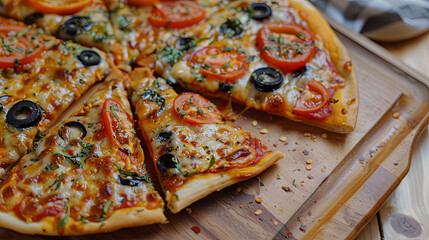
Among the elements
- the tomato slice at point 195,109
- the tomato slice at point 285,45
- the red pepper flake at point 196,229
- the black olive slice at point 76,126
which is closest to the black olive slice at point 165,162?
the tomato slice at point 195,109

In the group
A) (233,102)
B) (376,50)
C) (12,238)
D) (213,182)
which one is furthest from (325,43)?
(12,238)

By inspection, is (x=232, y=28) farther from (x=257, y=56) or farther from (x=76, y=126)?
(x=76, y=126)

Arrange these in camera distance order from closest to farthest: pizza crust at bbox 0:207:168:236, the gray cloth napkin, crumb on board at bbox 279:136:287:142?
pizza crust at bbox 0:207:168:236 → crumb on board at bbox 279:136:287:142 → the gray cloth napkin

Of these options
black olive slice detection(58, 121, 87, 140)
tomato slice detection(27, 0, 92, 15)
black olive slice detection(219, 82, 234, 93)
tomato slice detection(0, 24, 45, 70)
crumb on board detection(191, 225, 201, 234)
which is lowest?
tomato slice detection(0, 24, 45, 70)

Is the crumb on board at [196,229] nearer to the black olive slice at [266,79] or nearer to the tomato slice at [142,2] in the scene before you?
the black olive slice at [266,79]

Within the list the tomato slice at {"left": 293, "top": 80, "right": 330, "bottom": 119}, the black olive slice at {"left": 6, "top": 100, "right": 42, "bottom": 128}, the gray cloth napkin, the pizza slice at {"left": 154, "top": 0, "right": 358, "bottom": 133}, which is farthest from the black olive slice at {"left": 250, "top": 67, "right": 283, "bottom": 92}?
the black olive slice at {"left": 6, "top": 100, "right": 42, "bottom": 128}

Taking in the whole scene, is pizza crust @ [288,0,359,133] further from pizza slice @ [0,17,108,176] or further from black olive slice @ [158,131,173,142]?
pizza slice @ [0,17,108,176]

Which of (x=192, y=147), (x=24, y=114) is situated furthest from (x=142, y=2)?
(x=192, y=147)
